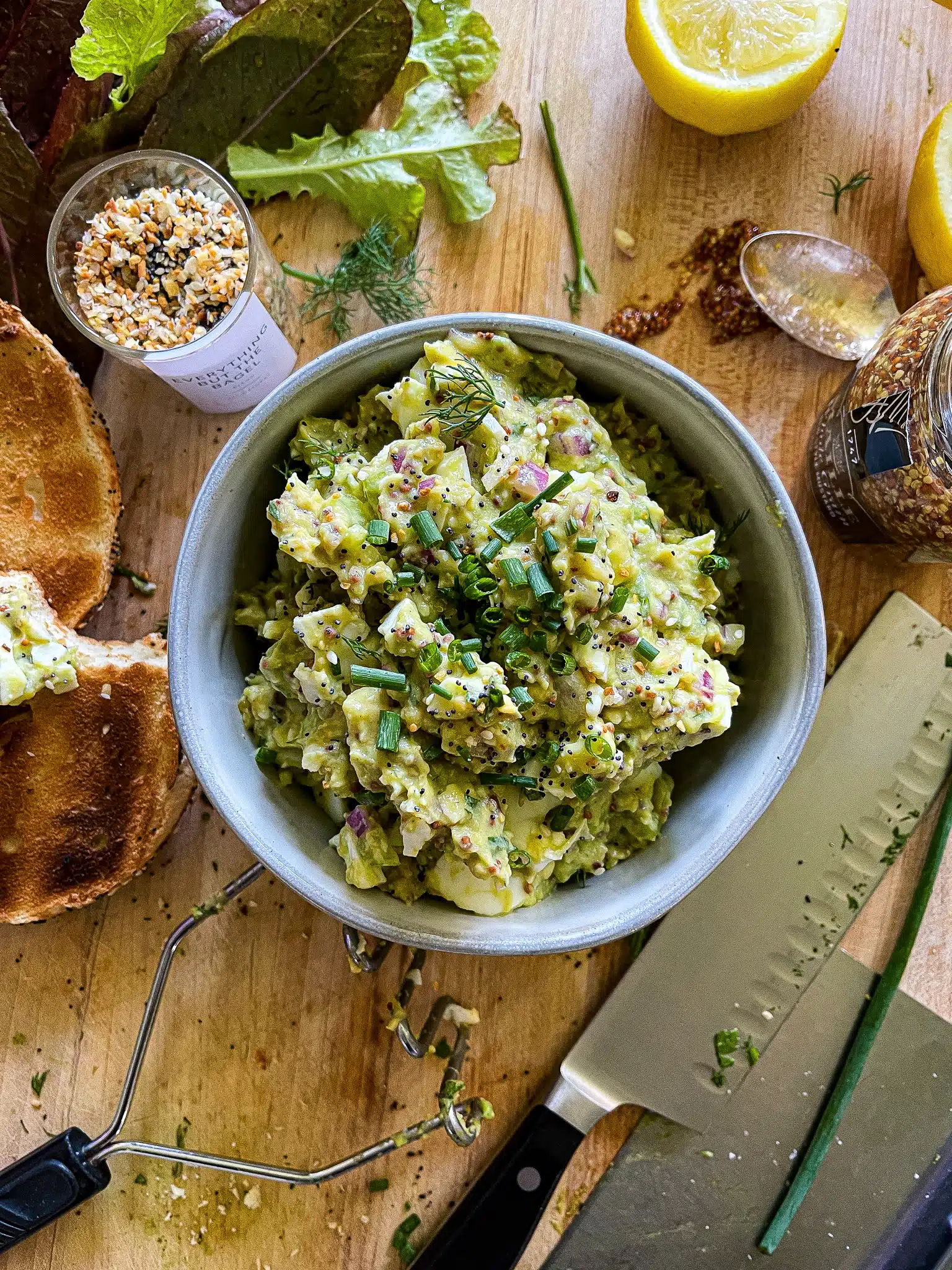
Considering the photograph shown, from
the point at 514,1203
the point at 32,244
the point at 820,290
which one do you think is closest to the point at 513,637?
Answer: the point at 820,290

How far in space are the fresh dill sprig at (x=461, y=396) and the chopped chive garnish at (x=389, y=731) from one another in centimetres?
52

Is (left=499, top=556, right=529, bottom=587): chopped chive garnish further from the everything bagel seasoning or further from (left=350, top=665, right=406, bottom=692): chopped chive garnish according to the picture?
the everything bagel seasoning

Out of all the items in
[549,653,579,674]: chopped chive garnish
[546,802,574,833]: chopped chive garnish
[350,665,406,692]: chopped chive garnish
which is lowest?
[546,802,574,833]: chopped chive garnish

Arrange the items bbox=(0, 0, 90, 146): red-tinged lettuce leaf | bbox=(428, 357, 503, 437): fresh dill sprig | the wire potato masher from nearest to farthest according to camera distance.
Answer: bbox=(428, 357, 503, 437): fresh dill sprig, the wire potato masher, bbox=(0, 0, 90, 146): red-tinged lettuce leaf

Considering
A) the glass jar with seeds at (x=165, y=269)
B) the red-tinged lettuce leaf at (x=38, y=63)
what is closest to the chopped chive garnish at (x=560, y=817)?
the glass jar with seeds at (x=165, y=269)

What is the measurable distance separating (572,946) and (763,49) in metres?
1.91

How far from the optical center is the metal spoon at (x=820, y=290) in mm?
2318

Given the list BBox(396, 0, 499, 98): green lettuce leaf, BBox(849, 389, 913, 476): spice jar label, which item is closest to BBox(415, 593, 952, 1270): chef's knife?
BBox(849, 389, 913, 476): spice jar label

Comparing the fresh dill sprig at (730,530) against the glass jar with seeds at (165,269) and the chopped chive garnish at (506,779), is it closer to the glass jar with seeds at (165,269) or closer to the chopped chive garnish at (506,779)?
the chopped chive garnish at (506,779)

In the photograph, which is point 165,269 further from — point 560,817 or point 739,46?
point 560,817

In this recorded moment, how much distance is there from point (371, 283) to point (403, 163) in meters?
0.31

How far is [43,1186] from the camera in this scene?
7.27 feet

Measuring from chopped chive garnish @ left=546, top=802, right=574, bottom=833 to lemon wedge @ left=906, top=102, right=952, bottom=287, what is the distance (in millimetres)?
1461

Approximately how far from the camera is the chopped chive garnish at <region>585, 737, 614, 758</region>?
1.64 m
